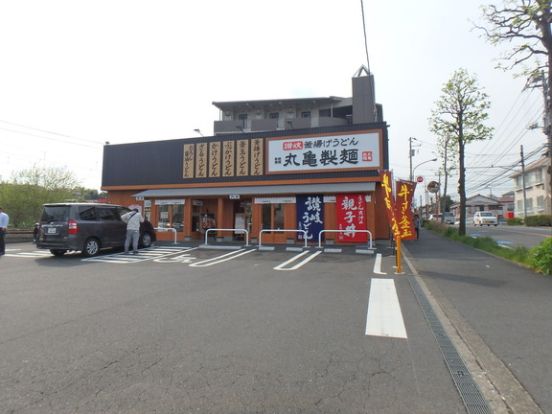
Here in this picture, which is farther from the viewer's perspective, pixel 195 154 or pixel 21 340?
pixel 195 154

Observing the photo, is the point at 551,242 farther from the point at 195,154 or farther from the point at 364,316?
the point at 195,154

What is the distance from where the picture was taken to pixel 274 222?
650 inches

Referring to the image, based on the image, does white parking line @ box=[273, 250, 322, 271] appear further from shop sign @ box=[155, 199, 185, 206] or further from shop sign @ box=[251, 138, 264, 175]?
shop sign @ box=[155, 199, 185, 206]

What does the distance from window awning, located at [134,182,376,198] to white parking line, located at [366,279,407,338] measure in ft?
28.6

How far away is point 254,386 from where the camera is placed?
2623mm

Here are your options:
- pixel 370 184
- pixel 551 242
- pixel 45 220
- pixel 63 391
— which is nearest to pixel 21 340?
pixel 63 391

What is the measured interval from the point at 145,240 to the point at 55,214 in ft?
12.0

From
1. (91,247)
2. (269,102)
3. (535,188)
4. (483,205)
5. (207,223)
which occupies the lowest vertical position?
(91,247)

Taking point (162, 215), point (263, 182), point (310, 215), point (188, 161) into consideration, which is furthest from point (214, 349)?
Result: point (188, 161)

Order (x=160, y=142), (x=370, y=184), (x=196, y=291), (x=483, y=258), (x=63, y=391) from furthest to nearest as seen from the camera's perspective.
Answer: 1. (x=160, y=142)
2. (x=370, y=184)
3. (x=483, y=258)
4. (x=196, y=291)
5. (x=63, y=391)

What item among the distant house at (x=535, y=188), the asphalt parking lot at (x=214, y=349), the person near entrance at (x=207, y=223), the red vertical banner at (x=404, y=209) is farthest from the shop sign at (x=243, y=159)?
the distant house at (x=535, y=188)

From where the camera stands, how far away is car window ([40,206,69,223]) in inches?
414

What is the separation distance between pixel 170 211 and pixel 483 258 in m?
14.5

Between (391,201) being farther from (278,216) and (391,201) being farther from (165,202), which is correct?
(165,202)
